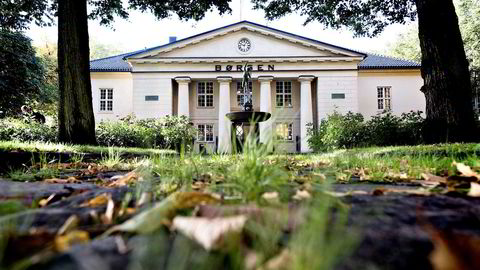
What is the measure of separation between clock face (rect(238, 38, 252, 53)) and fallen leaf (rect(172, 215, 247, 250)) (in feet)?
89.8

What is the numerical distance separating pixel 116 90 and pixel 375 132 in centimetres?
2220

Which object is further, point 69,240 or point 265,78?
point 265,78

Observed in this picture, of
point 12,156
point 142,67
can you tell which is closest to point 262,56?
point 142,67

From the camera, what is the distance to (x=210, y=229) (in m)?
0.85

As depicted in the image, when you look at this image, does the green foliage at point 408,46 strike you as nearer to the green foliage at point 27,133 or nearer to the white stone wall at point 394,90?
the white stone wall at point 394,90

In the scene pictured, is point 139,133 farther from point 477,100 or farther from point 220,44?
point 477,100

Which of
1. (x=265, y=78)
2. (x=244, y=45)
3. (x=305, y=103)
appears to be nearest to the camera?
(x=305, y=103)

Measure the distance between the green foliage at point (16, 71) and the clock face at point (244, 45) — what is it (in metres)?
15.0

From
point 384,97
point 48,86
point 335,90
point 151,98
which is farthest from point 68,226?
point 48,86

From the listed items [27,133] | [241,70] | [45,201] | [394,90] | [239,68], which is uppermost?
[239,68]

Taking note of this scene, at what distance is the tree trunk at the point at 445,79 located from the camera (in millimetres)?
8602

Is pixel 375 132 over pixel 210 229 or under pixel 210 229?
over

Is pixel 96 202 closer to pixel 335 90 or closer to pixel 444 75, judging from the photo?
pixel 444 75

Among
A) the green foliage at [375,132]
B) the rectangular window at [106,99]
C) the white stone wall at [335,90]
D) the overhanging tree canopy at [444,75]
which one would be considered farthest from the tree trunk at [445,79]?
the rectangular window at [106,99]
